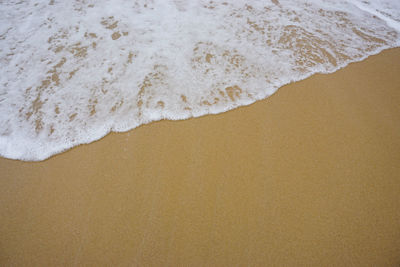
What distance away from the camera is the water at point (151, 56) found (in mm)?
1792

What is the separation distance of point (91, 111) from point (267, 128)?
1.56 metres

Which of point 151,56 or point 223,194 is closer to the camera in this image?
point 223,194

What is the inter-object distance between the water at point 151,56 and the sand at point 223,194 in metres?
0.25

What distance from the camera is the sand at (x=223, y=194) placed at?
3.89 ft

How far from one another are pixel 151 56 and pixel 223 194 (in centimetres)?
170

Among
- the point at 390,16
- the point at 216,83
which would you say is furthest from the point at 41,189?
the point at 390,16

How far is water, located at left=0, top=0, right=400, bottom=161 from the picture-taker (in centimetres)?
179

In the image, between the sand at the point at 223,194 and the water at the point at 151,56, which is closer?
the sand at the point at 223,194

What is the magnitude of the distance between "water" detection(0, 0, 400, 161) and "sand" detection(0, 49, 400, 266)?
0.25 meters

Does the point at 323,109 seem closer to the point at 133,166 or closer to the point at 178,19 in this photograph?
the point at 133,166

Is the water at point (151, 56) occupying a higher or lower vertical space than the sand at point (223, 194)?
higher

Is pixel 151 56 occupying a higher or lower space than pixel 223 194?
higher

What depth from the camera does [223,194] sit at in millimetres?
1374

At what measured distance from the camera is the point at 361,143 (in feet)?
5.26
